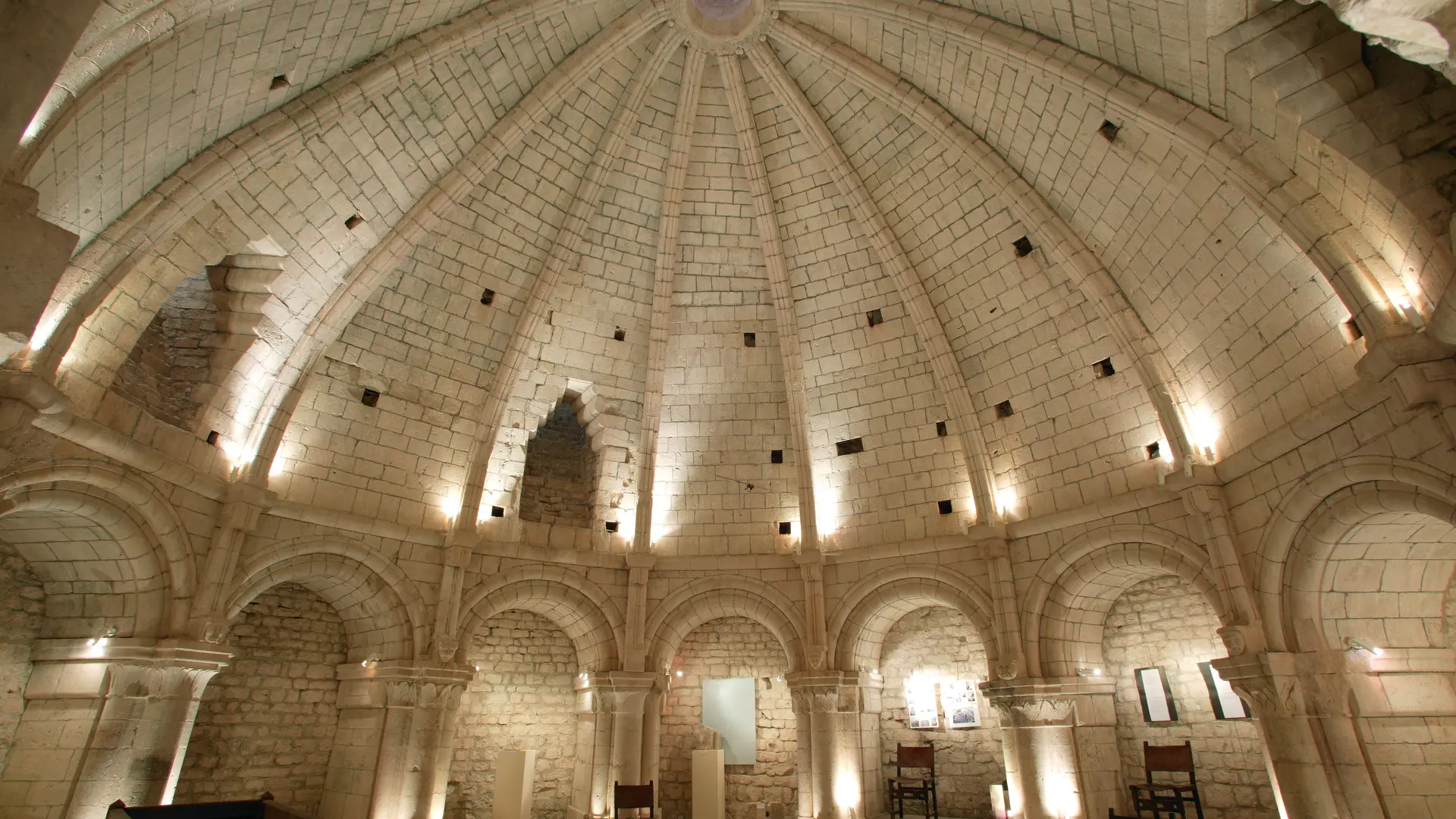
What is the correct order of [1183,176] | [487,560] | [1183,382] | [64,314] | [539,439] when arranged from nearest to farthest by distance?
[64,314] < [1183,176] < [1183,382] < [487,560] < [539,439]

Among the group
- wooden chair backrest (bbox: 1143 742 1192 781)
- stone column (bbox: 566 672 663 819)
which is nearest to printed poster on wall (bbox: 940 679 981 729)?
wooden chair backrest (bbox: 1143 742 1192 781)

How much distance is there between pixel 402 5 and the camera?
27.0 ft

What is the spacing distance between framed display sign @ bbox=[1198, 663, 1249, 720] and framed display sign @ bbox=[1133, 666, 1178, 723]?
0.48m

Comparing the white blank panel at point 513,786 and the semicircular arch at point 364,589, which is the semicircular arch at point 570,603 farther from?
the white blank panel at point 513,786

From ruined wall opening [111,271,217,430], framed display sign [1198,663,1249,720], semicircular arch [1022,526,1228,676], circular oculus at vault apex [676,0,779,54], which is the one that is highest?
circular oculus at vault apex [676,0,779,54]

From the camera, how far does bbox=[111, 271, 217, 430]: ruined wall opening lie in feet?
28.3

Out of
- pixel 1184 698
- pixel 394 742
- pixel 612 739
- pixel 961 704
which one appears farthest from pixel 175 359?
pixel 1184 698

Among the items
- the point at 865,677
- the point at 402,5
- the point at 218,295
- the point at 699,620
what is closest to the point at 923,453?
the point at 865,677

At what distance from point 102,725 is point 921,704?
10.3 meters

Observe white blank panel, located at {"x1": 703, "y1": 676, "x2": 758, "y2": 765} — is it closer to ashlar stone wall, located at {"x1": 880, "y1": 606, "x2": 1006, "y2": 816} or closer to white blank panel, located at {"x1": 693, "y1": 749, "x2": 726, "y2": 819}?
white blank panel, located at {"x1": 693, "y1": 749, "x2": 726, "y2": 819}

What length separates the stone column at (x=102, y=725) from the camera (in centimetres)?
745

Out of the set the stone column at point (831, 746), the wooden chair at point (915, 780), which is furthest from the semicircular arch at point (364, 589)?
the wooden chair at point (915, 780)

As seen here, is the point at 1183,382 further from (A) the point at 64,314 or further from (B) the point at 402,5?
(A) the point at 64,314

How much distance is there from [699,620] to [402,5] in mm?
8722
